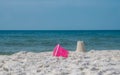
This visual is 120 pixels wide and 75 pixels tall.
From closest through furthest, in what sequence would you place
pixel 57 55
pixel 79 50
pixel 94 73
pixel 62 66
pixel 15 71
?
pixel 94 73, pixel 15 71, pixel 62 66, pixel 57 55, pixel 79 50

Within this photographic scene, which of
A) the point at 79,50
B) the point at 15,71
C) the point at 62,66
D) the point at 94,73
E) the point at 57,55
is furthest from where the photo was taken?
the point at 79,50

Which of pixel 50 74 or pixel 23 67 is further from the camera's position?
pixel 23 67

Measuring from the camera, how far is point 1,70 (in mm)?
7840

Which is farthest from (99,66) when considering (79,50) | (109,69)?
(79,50)

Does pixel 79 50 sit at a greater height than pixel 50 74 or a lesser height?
greater

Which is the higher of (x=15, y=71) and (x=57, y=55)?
(x=57, y=55)

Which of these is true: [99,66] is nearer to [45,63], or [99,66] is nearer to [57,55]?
[45,63]

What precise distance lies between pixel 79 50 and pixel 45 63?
15.7 feet

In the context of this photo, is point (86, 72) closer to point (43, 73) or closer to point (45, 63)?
point (43, 73)

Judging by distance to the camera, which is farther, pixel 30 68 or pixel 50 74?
pixel 30 68

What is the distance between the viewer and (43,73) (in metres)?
7.44

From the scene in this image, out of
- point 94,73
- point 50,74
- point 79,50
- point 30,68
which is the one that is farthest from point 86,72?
point 79,50

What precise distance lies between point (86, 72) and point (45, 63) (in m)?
1.61

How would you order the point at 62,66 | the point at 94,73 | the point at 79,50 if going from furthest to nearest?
the point at 79,50
the point at 62,66
the point at 94,73
